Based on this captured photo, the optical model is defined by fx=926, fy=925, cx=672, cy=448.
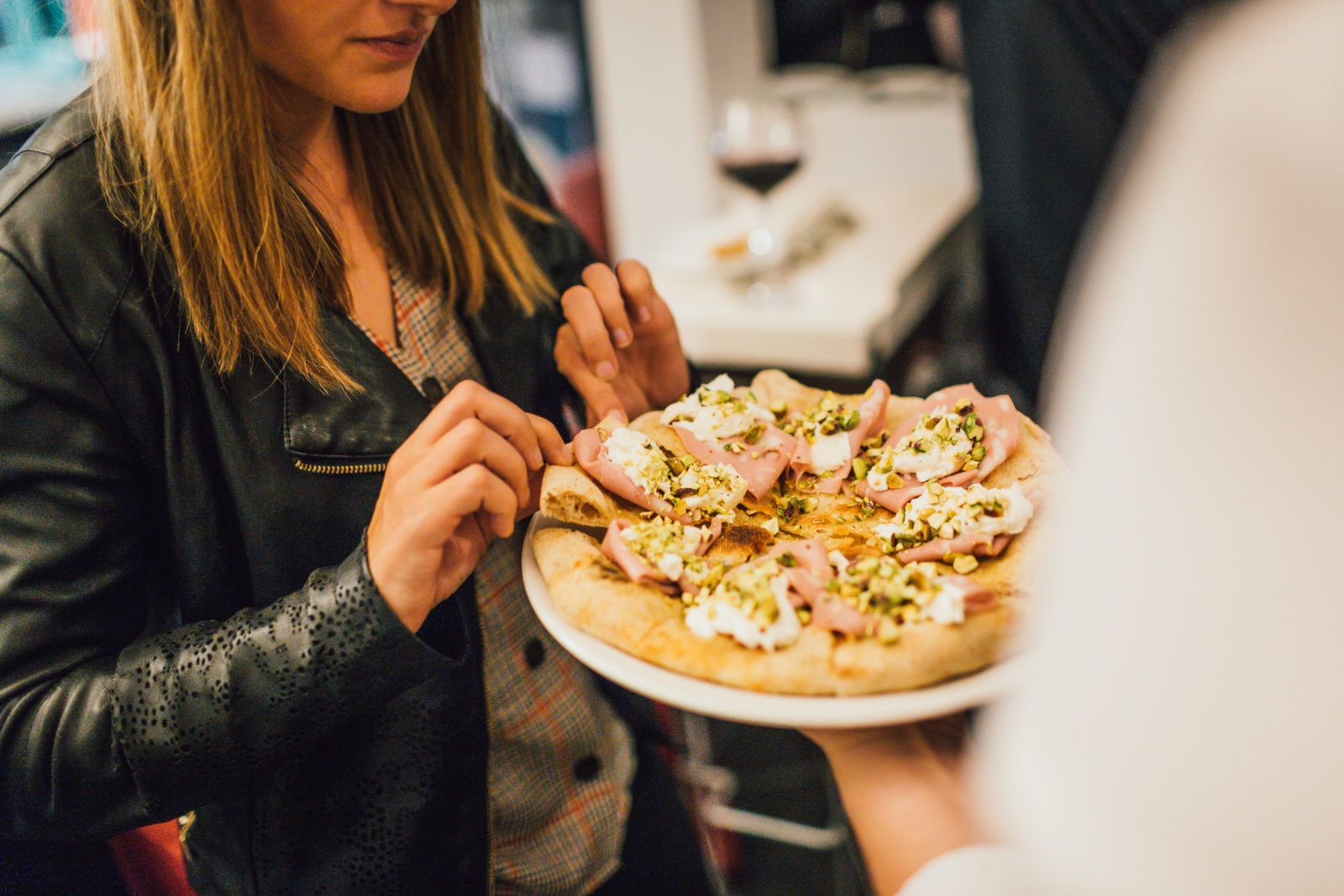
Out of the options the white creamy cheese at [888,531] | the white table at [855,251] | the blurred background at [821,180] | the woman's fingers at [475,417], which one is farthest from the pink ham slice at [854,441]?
the white table at [855,251]

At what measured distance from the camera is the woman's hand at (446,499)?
84 cm

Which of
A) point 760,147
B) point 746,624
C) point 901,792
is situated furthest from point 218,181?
point 760,147

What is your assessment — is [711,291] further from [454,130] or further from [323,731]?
[323,731]

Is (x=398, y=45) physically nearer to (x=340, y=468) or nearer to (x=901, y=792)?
(x=340, y=468)

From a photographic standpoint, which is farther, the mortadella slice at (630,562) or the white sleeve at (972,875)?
the mortadella slice at (630,562)

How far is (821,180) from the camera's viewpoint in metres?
3.63

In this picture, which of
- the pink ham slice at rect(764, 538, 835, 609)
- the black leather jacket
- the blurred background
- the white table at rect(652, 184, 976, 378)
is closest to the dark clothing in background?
the blurred background

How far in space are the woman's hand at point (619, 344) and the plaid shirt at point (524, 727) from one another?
0.51 ft

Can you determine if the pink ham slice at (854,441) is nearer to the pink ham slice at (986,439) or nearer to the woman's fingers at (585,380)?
the pink ham slice at (986,439)

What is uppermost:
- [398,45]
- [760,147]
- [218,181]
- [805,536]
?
[398,45]

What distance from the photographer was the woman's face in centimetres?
94

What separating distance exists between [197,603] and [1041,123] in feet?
7.50

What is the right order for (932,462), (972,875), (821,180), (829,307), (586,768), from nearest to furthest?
(972,875) < (932,462) < (586,768) < (829,307) < (821,180)

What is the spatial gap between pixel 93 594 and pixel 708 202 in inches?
117
